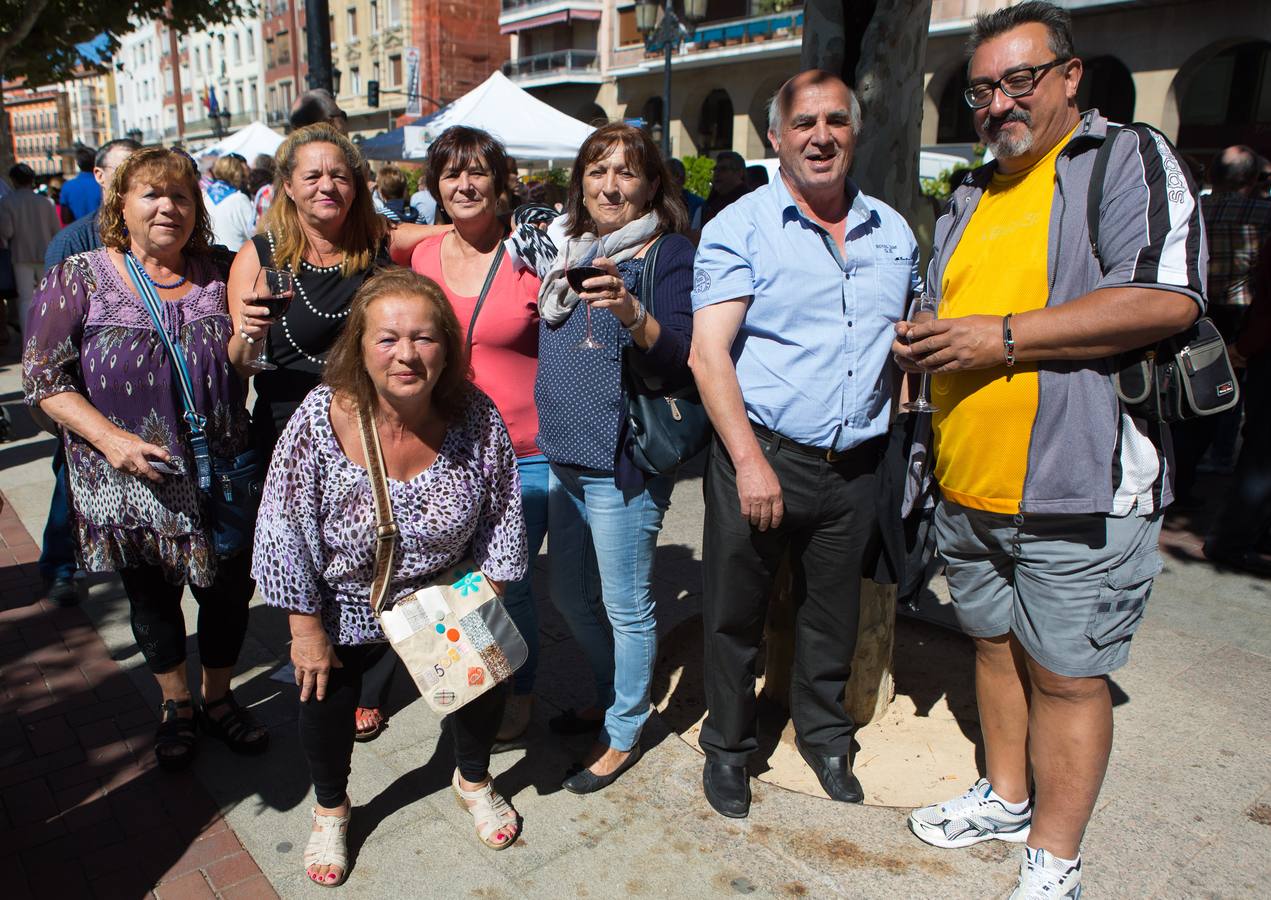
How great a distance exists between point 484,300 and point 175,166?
105 centimetres

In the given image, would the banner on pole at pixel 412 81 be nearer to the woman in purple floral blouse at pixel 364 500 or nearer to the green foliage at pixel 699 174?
the green foliage at pixel 699 174

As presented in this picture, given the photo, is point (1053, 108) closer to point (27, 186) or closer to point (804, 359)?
point (804, 359)

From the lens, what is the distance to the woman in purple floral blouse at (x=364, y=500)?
2.33 metres

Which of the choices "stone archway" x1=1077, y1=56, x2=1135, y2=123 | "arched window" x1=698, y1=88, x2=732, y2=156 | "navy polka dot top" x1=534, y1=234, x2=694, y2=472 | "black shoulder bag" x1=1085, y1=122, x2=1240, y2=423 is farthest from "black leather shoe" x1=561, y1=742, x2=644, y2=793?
"arched window" x1=698, y1=88, x2=732, y2=156

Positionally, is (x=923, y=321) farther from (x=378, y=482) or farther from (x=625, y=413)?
(x=378, y=482)

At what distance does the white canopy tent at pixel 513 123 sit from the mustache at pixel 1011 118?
938cm

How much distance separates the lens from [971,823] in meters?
2.73

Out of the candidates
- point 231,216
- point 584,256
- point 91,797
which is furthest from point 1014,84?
point 231,216

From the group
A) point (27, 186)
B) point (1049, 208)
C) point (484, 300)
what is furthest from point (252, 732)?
point (27, 186)

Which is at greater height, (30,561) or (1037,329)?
(1037,329)

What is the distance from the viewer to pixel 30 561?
191 inches

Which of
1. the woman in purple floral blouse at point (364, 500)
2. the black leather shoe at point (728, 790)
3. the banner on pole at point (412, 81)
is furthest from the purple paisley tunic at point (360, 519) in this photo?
the banner on pole at point (412, 81)

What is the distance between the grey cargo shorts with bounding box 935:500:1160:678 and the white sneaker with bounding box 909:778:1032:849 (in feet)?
2.11

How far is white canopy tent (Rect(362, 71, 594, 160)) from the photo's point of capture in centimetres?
1121
